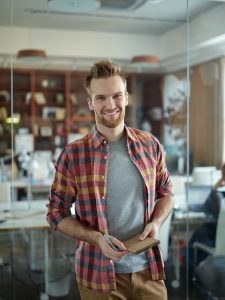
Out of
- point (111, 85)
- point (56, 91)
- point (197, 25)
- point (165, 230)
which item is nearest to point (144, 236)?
point (111, 85)

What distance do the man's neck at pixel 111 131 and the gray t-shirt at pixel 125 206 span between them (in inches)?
3.3

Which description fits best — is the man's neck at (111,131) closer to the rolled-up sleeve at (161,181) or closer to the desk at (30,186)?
the rolled-up sleeve at (161,181)

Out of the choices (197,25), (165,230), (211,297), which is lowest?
(211,297)

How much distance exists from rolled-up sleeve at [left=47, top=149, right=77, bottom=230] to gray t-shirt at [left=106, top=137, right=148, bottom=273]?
0.15 m

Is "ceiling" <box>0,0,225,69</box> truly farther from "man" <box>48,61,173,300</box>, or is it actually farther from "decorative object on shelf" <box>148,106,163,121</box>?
"man" <box>48,61,173,300</box>

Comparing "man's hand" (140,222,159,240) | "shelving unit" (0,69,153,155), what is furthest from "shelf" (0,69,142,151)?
"man's hand" (140,222,159,240)

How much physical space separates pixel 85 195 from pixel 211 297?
5.44 feet

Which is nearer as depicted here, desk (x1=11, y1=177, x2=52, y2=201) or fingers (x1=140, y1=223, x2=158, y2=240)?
fingers (x1=140, y1=223, x2=158, y2=240)

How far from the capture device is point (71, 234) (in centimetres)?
156

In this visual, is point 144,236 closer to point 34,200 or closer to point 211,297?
point 34,200

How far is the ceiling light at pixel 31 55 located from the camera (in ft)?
8.82

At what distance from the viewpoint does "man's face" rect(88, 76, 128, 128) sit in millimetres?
1591

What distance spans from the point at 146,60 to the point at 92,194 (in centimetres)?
183

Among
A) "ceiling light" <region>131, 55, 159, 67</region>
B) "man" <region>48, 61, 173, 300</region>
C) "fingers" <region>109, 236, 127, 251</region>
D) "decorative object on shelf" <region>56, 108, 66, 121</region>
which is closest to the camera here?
"fingers" <region>109, 236, 127, 251</region>
